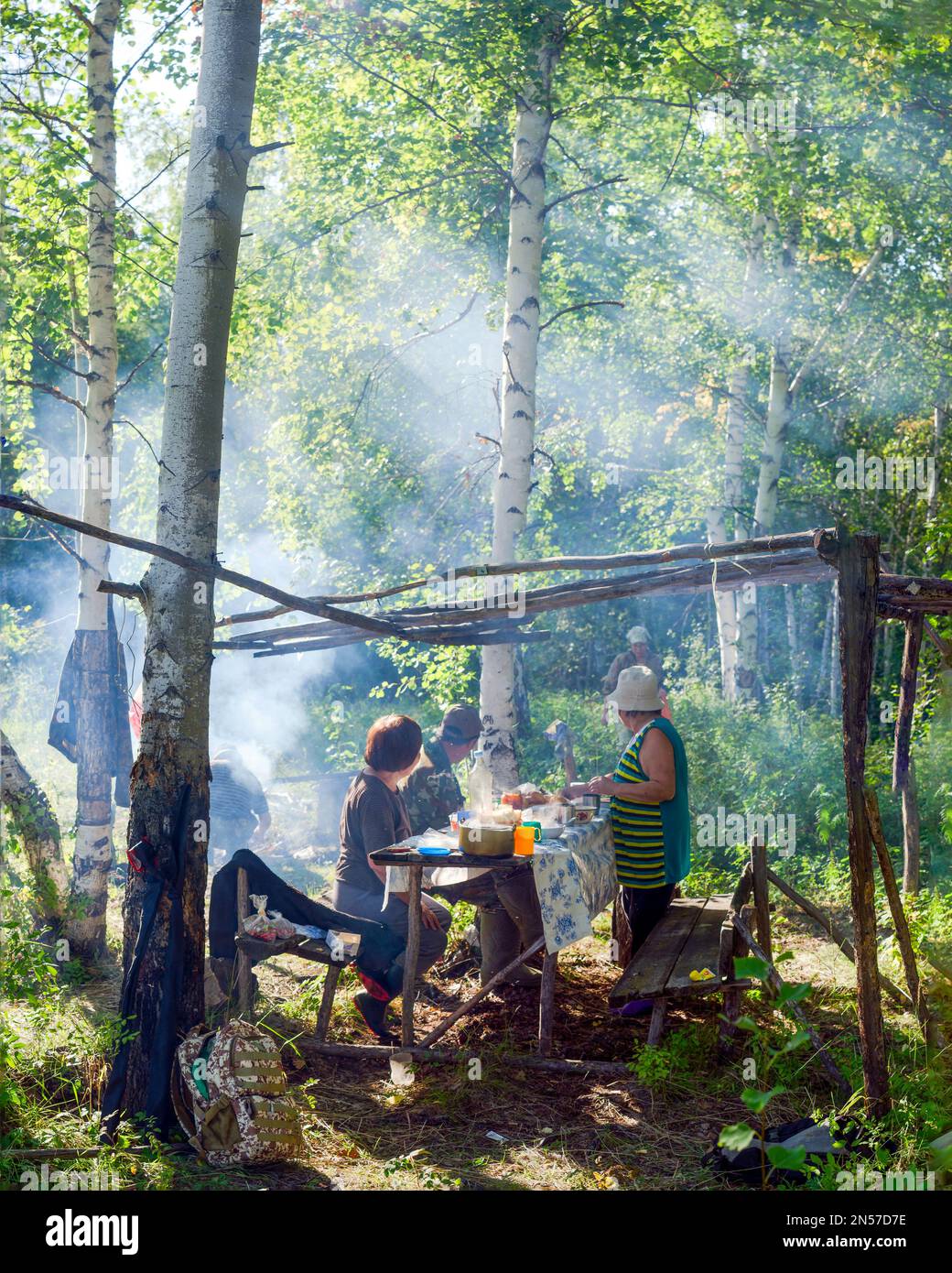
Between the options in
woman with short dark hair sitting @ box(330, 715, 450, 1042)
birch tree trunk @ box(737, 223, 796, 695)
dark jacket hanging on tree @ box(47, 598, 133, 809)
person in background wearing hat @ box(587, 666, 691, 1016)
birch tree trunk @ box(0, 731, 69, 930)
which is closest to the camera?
woman with short dark hair sitting @ box(330, 715, 450, 1042)

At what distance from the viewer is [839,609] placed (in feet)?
14.9

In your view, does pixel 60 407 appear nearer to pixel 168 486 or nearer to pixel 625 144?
pixel 625 144

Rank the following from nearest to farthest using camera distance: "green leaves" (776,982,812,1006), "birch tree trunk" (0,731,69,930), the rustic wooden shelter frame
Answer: "green leaves" (776,982,812,1006) < the rustic wooden shelter frame < "birch tree trunk" (0,731,69,930)

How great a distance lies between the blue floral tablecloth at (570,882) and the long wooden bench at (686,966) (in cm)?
33

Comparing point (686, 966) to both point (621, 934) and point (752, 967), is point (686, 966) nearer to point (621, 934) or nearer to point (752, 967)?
point (621, 934)

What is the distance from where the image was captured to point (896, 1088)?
4797 millimetres

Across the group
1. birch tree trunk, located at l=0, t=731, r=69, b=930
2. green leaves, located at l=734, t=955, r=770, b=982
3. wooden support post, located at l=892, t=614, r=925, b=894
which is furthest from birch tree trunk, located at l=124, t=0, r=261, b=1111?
wooden support post, located at l=892, t=614, r=925, b=894

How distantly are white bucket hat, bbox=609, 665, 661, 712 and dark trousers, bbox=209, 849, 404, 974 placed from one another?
1.85 meters

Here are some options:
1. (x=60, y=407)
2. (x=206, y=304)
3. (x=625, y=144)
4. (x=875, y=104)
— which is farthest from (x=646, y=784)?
(x=60, y=407)

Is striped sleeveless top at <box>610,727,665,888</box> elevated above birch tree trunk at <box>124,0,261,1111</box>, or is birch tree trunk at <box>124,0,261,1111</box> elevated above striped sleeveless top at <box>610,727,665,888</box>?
birch tree trunk at <box>124,0,261,1111</box>

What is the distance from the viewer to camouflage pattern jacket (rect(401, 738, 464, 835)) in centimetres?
738

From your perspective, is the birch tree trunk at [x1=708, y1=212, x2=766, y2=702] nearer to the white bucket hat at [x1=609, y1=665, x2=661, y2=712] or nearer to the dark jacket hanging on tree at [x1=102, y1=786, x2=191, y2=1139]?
the white bucket hat at [x1=609, y1=665, x2=661, y2=712]

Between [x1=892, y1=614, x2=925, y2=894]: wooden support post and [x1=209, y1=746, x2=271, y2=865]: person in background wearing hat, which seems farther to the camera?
[x1=209, y1=746, x2=271, y2=865]: person in background wearing hat

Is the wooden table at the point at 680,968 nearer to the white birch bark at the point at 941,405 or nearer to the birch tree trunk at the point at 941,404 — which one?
the white birch bark at the point at 941,405
